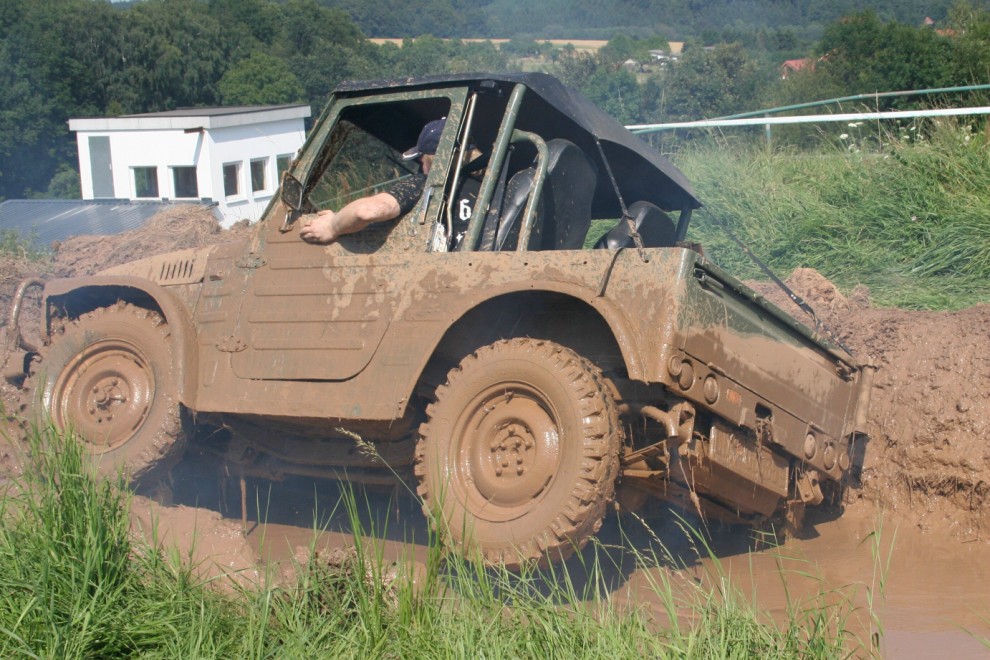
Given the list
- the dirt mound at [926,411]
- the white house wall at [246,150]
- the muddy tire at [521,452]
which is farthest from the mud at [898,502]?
the white house wall at [246,150]

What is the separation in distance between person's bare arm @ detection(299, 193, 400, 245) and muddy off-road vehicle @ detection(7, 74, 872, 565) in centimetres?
5

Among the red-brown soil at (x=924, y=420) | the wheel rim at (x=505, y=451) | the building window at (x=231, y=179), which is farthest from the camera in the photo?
the building window at (x=231, y=179)

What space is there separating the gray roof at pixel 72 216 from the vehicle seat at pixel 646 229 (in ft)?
26.3

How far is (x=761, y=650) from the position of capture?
306 centimetres

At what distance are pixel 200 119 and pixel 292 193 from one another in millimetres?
18097

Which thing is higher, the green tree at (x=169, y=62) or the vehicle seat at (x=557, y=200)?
the green tree at (x=169, y=62)

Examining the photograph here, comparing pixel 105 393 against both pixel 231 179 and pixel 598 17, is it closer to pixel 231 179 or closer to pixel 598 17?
pixel 231 179

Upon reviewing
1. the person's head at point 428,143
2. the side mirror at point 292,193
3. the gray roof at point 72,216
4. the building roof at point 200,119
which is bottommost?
the gray roof at point 72,216

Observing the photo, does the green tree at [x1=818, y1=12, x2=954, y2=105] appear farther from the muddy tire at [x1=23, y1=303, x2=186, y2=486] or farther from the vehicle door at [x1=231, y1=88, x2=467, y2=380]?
the muddy tire at [x1=23, y1=303, x2=186, y2=486]

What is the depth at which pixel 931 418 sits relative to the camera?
5.43m

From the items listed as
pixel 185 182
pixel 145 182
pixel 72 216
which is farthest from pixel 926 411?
pixel 145 182

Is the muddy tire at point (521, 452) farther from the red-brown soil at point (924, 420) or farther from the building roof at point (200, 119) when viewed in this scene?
the building roof at point (200, 119)

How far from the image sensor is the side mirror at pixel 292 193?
4.88 meters

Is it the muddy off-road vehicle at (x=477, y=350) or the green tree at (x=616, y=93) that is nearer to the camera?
the muddy off-road vehicle at (x=477, y=350)
